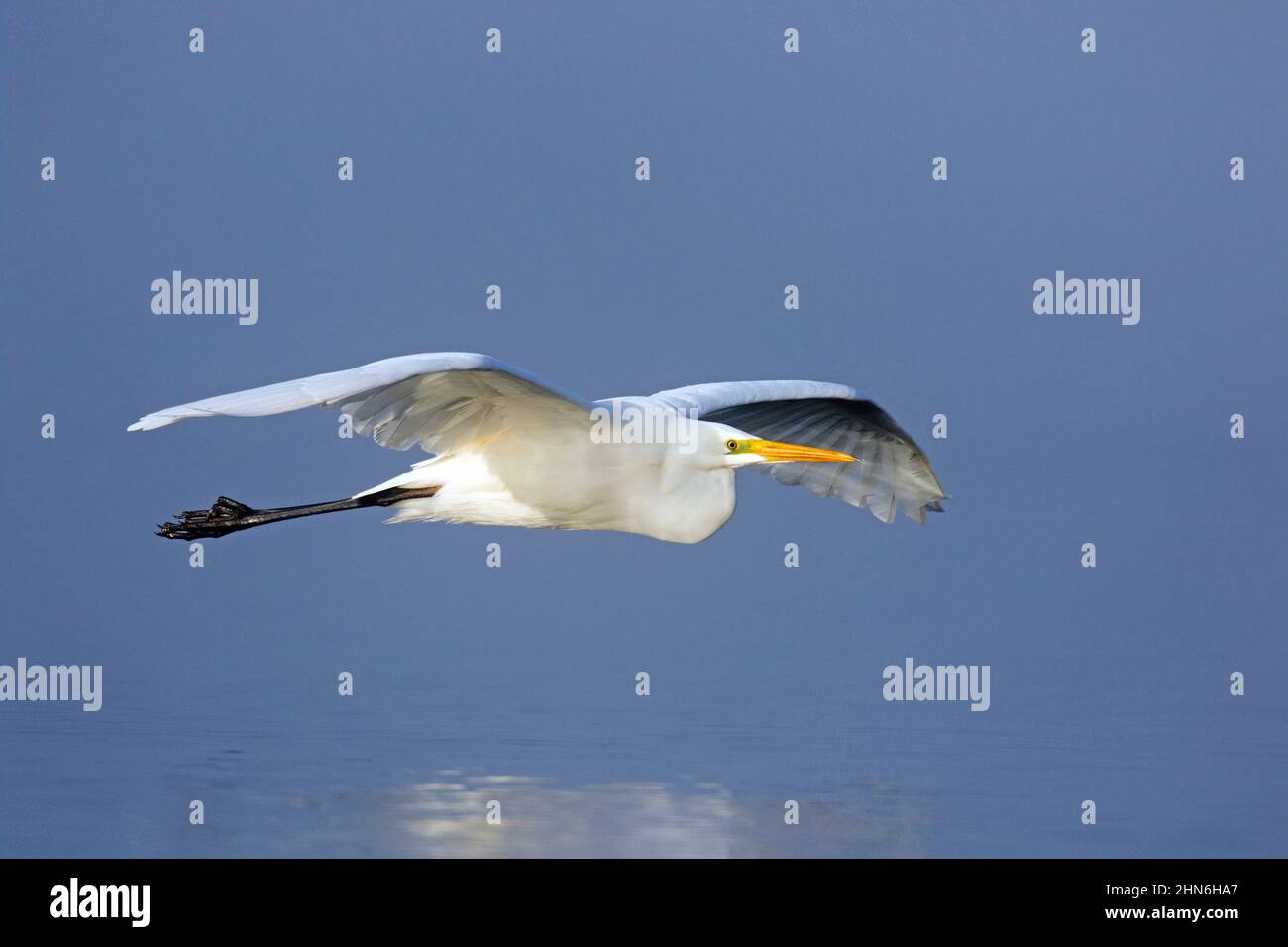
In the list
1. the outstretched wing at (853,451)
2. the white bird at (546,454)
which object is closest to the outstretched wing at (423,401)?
the white bird at (546,454)

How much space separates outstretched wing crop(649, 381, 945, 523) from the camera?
13.3 m

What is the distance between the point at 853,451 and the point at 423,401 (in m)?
4.31

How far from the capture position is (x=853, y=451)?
13578mm

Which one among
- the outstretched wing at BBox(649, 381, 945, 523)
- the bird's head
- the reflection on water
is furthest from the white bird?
the reflection on water

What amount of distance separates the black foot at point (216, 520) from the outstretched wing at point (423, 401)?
204cm

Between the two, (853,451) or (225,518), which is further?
(853,451)

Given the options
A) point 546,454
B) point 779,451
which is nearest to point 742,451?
point 779,451

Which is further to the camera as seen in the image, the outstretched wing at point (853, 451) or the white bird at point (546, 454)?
the outstretched wing at point (853, 451)

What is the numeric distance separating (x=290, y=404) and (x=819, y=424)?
19.0 ft

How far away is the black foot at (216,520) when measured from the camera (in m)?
12.6

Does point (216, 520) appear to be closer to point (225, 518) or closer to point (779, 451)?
point (225, 518)

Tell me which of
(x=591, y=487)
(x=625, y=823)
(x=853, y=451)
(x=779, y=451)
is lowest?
(x=625, y=823)

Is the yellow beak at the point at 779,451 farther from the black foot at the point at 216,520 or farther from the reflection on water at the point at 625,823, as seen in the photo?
the black foot at the point at 216,520

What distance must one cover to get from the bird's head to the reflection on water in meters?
2.20
